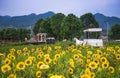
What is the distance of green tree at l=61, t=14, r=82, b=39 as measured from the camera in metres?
72.2

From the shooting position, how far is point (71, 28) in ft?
242

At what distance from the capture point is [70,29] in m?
73.9

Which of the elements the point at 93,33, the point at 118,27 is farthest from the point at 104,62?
the point at 118,27

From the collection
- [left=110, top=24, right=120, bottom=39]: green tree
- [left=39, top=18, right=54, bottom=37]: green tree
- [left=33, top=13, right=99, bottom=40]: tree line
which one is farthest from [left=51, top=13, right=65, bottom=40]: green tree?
[left=110, top=24, right=120, bottom=39]: green tree

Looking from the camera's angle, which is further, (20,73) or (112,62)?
(112,62)

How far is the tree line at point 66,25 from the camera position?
73062mm

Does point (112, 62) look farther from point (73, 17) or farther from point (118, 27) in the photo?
point (118, 27)

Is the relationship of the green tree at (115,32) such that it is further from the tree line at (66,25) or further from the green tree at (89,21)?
the tree line at (66,25)

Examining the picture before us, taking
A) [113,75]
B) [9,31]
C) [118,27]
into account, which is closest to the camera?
[113,75]

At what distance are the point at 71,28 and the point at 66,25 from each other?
1.48 meters

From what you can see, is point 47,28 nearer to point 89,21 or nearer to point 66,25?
point 89,21

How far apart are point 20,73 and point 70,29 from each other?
69.3 metres

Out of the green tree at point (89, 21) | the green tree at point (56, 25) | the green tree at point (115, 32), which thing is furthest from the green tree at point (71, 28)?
the green tree at point (115, 32)

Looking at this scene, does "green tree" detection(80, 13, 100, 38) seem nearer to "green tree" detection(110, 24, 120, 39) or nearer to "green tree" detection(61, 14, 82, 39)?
"green tree" detection(110, 24, 120, 39)
